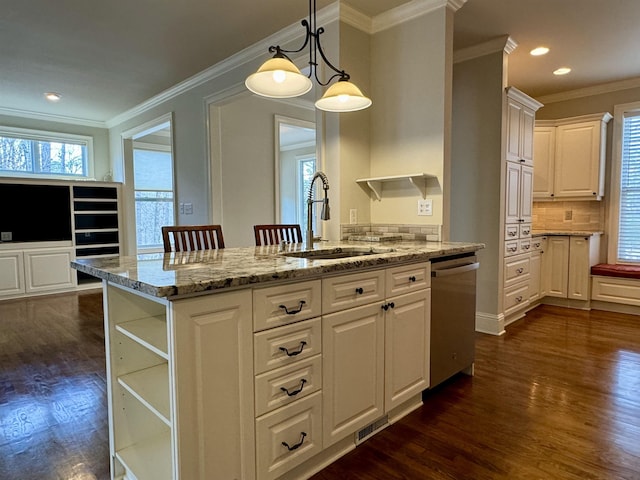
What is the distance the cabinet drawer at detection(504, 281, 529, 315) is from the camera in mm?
3717

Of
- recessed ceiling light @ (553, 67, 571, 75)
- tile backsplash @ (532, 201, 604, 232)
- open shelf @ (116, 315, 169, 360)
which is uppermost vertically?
recessed ceiling light @ (553, 67, 571, 75)

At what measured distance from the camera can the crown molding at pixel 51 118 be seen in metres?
5.35

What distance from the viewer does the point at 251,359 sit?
131cm

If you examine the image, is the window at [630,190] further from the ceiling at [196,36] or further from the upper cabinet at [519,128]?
the upper cabinet at [519,128]

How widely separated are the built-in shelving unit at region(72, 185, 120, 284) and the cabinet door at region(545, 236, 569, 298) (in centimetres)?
601

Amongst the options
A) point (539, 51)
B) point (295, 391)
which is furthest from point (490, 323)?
point (295, 391)

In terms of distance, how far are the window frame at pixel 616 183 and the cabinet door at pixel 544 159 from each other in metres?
0.68

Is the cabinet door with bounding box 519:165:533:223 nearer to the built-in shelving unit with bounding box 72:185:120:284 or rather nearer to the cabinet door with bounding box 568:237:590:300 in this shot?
the cabinet door with bounding box 568:237:590:300

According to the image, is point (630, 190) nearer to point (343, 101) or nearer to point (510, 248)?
point (510, 248)

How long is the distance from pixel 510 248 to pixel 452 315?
5.70 ft

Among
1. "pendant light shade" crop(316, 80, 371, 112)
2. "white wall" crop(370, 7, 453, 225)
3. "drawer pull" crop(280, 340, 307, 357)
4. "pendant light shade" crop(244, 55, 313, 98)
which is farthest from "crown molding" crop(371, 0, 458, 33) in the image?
"drawer pull" crop(280, 340, 307, 357)

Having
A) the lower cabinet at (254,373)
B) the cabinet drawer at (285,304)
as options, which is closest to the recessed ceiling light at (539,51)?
the lower cabinet at (254,373)

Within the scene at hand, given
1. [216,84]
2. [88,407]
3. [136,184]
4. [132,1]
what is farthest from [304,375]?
[136,184]

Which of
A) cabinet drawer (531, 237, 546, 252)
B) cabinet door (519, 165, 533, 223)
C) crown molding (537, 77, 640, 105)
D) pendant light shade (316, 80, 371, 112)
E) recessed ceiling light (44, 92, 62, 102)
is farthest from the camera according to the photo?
recessed ceiling light (44, 92, 62, 102)
